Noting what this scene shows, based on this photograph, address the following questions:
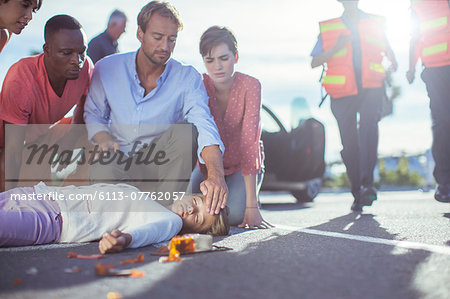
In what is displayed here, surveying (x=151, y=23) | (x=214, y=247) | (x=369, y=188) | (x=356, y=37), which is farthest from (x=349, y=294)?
(x=356, y=37)

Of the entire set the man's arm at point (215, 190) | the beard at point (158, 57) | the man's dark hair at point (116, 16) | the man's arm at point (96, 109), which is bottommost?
the man's arm at point (215, 190)

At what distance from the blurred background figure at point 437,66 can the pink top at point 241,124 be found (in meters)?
1.78

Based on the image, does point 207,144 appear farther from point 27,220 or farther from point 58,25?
point 58,25

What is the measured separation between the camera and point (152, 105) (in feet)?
11.0

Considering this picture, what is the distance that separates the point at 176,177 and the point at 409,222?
1.70m

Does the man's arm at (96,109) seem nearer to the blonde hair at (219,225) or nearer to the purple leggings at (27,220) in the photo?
the purple leggings at (27,220)

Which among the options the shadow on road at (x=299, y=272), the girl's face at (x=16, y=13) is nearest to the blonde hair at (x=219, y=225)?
the shadow on road at (x=299, y=272)

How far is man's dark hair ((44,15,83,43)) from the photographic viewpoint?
3.14 metres

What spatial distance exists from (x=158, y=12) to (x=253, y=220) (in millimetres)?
1556

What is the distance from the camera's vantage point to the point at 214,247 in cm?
234

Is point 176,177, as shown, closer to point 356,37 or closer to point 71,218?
point 71,218

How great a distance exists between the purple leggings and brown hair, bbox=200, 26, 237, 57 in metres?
1.60

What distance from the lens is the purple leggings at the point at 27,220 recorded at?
2.38 m

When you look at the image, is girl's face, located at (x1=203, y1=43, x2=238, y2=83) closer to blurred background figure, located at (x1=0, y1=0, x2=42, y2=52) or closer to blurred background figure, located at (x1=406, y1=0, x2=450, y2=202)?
blurred background figure, located at (x1=0, y1=0, x2=42, y2=52)
